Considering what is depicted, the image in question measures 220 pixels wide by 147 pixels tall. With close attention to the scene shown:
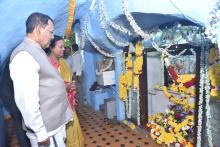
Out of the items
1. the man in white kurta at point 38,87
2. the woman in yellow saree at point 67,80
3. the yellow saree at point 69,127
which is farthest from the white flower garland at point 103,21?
the man in white kurta at point 38,87

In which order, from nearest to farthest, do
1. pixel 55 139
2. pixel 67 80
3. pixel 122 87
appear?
1. pixel 55 139
2. pixel 67 80
3. pixel 122 87

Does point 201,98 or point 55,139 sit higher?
point 201,98

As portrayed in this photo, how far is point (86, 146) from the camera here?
3053 millimetres

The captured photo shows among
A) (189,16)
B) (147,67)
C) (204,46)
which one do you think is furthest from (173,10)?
(147,67)

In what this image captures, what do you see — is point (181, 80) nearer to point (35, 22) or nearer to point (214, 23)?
point (214, 23)

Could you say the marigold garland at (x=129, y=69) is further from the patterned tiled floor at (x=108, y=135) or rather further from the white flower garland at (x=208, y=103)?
the white flower garland at (x=208, y=103)

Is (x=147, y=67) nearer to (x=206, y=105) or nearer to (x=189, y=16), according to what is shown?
(x=206, y=105)

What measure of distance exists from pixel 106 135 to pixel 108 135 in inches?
1.3

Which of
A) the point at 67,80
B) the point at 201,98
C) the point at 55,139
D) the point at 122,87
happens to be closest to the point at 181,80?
the point at 201,98

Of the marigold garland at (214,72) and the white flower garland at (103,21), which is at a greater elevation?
the white flower garland at (103,21)

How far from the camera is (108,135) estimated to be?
341cm

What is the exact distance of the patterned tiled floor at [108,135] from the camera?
10.1ft

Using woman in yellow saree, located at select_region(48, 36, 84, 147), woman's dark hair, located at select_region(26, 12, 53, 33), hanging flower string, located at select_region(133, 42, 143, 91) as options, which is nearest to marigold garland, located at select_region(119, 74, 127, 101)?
hanging flower string, located at select_region(133, 42, 143, 91)

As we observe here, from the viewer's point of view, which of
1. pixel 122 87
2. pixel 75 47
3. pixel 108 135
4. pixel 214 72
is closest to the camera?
pixel 214 72
